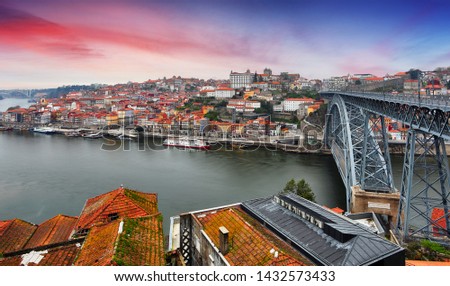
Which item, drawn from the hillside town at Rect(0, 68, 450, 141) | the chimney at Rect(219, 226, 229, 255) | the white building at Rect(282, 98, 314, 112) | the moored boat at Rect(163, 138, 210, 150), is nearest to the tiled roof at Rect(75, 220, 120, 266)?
the chimney at Rect(219, 226, 229, 255)

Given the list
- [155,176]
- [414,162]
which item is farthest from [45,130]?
[414,162]

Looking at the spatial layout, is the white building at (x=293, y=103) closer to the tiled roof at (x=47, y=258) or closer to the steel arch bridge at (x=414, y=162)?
the steel arch bridge at (x=414, y=162)

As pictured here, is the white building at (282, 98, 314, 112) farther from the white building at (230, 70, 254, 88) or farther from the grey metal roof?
the grey metal roof

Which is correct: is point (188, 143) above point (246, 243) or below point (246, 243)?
below

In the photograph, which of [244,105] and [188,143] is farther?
[244,105]

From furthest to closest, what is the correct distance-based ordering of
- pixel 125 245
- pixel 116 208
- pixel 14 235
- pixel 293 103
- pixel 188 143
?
pixel 293 103 < pixel 188 143 < pixel 14 235 < pixel 116 208 < pixel 125 245

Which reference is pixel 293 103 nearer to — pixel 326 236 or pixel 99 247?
pixel 326 236

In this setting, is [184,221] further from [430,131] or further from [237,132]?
[237,132]
